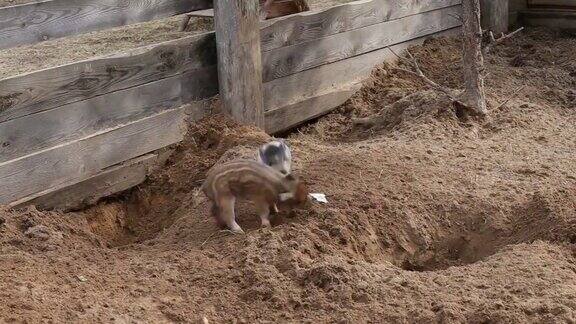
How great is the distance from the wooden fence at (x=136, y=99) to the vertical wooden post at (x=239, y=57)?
0.15 meters

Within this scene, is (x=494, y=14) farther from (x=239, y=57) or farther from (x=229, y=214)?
(x=229, y=214)

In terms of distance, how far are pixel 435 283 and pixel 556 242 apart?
0.94 metres

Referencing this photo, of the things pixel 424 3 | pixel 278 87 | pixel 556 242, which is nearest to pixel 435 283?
pixel 556 242

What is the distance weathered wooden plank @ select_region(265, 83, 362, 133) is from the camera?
24.9 ft

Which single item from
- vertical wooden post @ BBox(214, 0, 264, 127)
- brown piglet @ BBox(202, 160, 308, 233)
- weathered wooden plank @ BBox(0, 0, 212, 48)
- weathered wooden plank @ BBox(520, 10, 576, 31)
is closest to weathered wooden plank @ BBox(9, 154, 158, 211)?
vertical wooden post @ BBox(214, 0, 264, 127)

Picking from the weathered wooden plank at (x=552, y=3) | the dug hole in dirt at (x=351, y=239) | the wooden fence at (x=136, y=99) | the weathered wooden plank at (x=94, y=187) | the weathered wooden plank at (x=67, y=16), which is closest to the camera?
the dug hole in dirt at (x=351, y=239)

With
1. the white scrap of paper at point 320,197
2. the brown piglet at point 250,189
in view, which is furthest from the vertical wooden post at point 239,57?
the brown piglet at point 250,189

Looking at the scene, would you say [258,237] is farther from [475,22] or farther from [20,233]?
[475,22]

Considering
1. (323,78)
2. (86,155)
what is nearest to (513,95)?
(323,78)

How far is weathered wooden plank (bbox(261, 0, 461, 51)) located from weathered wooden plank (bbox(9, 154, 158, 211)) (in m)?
1.56

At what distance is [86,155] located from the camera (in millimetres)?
5969

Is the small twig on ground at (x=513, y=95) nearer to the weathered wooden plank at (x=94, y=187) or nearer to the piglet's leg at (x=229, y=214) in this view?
the weathered wooden plank at (x=94, y=187)

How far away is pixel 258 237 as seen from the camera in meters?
5.07

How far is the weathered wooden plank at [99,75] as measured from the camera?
5.48 m
